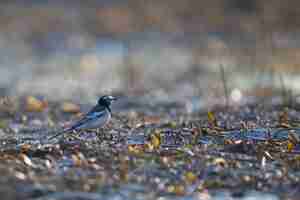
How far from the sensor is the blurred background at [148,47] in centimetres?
2267

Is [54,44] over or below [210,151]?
over

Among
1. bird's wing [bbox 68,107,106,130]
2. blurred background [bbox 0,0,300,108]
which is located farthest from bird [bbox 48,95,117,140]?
blurred background [bbox 0,0,300,108]

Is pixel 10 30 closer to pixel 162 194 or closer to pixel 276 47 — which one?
pixel 276 47

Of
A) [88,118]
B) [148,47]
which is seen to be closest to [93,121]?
[88,118]

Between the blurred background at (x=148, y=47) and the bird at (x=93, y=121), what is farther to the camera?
the blurred background at (x=148, y=47)

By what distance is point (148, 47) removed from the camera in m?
29.1

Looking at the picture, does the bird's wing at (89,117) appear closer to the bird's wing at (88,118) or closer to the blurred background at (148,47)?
the bird's wing at (88,118)

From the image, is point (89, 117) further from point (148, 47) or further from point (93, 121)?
point (148, 47)

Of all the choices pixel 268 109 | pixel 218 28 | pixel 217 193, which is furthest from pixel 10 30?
pixel 217 193

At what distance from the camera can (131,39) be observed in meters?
29.7

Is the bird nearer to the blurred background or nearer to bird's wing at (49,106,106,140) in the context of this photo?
bird's wing at (49,106,106,140)

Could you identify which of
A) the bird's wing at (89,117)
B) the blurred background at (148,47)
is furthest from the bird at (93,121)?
the blurred background at (148,47)

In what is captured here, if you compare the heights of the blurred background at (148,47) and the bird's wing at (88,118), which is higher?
the blurred background at (148,47)

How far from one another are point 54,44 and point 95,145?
17.4m
